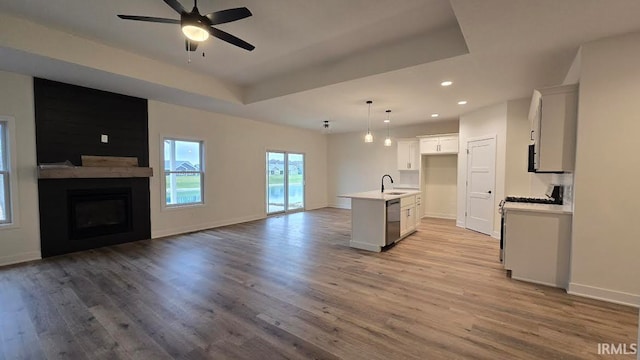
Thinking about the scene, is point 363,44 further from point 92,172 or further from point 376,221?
point 92,172

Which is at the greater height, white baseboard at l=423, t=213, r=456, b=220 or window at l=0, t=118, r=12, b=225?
window at l=0, t=118, r=12, b=225

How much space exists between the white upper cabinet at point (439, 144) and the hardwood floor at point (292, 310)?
3.37 m

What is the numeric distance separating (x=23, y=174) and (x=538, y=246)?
7.12 meters

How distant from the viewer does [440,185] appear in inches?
301

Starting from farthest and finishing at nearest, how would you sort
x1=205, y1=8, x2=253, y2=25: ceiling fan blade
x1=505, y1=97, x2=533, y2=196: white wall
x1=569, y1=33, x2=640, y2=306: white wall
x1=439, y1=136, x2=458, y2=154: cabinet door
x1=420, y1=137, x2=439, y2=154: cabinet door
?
x1=420, y1=137, x2=439, y2=154: cabinet door < x1=439, y1=136, x2=458, y2=154: cabinet door < x1=505, y1=97, x2=533, y2=196: white wall < x1=569, y1=33, x2=640, y2=306: white wall < x1=205, y1=8, x2=253, y2=25: ceiling fan blade

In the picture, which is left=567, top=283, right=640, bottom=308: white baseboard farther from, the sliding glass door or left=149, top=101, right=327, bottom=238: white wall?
the sliding glass door

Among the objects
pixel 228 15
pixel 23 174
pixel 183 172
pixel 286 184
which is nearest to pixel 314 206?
pixel 286 184

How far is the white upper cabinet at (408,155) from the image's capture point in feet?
25.0

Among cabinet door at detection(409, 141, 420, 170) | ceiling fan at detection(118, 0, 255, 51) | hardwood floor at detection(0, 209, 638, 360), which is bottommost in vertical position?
hardwood floor at detection(0, 209, 638, 360)

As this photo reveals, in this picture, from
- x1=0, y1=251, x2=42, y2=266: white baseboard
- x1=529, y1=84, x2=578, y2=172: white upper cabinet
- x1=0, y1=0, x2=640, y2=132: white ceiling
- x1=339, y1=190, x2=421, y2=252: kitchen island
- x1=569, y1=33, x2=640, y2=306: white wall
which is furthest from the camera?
x1=339, y1=190, x2=421, y2=252: kitchen island

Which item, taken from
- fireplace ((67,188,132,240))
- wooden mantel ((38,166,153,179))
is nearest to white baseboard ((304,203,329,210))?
wooden mantel ((38,166,153,179))

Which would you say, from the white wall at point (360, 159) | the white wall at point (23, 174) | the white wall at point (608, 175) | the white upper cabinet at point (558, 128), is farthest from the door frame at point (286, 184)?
the white wall at point (608, 175)

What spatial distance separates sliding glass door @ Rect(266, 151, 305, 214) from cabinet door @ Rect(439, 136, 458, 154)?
14.1 ft

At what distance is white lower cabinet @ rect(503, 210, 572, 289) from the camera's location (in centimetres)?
305
